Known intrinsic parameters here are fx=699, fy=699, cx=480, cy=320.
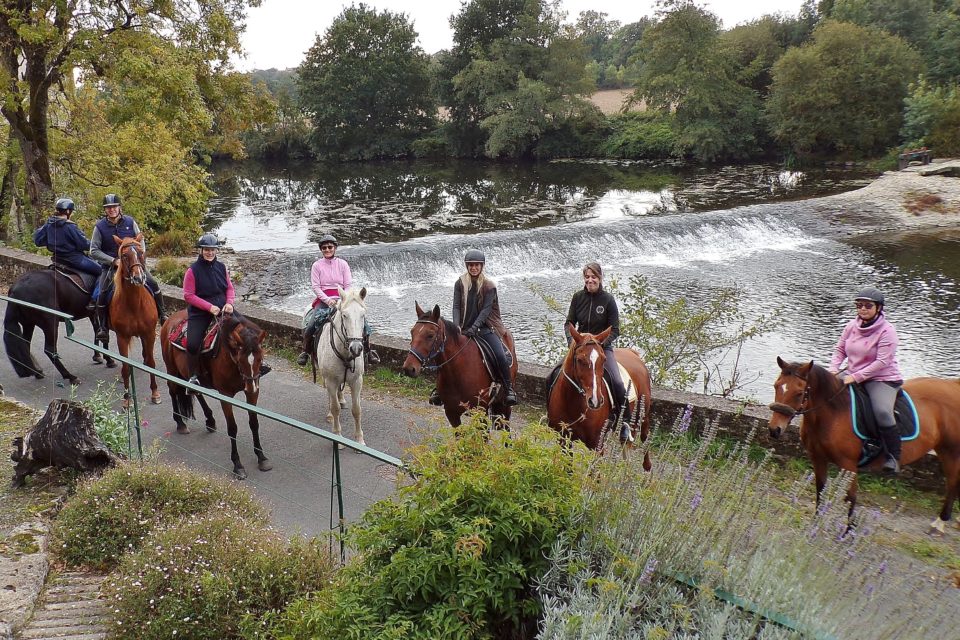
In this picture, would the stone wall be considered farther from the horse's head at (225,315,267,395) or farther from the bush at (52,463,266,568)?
the bush at (52,463,266,568)

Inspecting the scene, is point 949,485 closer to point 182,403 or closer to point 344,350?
point 344,350

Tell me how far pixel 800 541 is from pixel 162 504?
4.80m

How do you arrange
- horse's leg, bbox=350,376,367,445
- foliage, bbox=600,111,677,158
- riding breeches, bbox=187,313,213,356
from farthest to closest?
foliage, bbox=600,111,677,158 < horse's leg, bbox=350,376,367,445 < riding breeches, bbox=187,313,213,356

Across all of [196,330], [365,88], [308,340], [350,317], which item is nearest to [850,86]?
[365,88]

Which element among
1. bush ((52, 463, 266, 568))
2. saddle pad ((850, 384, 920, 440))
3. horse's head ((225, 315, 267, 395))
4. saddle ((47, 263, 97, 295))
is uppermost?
saddle ((47, 263, 97, 295))

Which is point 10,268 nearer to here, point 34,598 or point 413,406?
point 413,406

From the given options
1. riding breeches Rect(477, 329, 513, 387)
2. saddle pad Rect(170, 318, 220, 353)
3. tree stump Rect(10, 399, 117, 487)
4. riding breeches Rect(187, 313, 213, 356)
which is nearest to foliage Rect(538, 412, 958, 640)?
riding breeches Rect(477, 329, 513, 387)

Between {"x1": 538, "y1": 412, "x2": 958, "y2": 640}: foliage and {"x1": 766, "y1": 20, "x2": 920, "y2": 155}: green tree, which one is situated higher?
{"x1": 766, "y1": 20, "x2": 920, "y2": 155}: green tree

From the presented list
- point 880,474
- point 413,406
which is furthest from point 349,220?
point 880,474

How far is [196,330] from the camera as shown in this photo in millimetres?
8852

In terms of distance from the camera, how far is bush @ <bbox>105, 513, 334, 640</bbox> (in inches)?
171

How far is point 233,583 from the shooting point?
445cm

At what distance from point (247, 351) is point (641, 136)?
47.7 m

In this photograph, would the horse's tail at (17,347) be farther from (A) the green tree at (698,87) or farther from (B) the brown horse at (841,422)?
(A) the green tree at (698,87)
